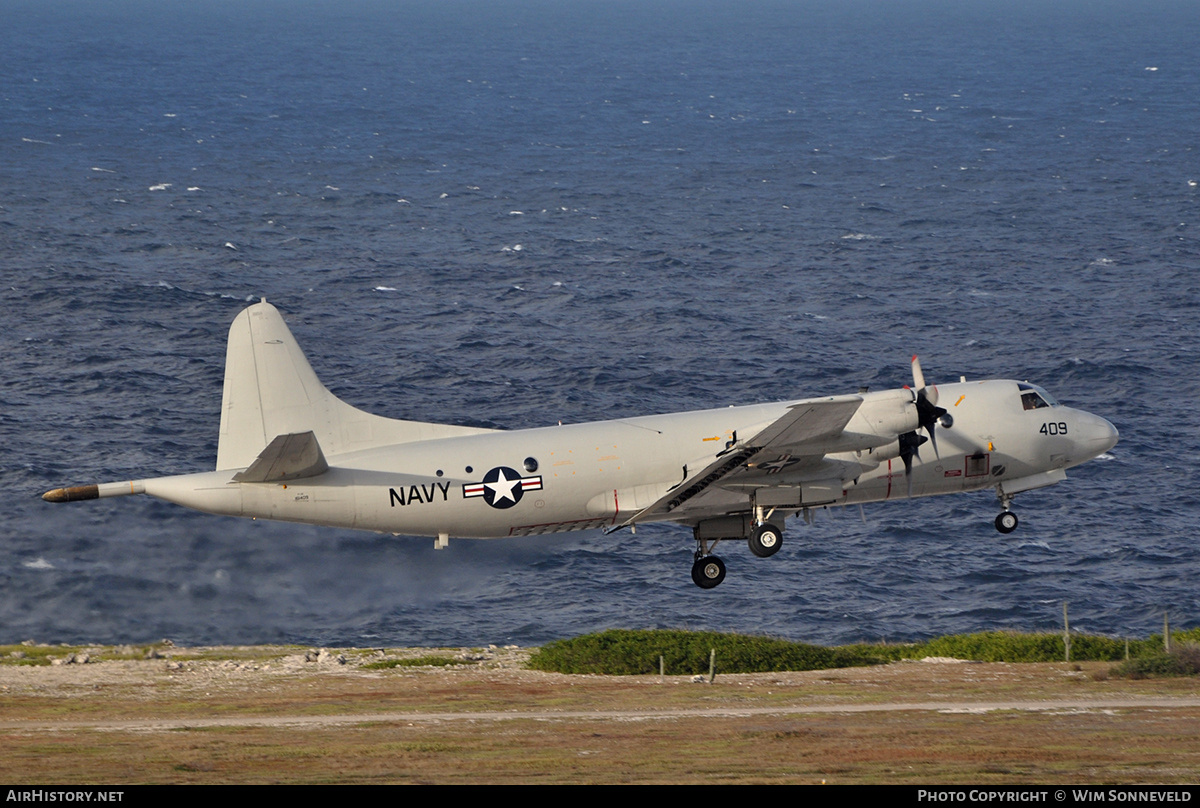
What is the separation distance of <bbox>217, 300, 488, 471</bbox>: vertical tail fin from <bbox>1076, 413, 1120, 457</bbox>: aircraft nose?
967 inches

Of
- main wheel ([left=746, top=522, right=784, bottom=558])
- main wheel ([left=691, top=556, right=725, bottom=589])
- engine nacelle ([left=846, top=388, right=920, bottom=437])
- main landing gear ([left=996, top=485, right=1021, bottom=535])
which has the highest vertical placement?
engine nacelle ([left=846, top=388, right=920, bottom=437])

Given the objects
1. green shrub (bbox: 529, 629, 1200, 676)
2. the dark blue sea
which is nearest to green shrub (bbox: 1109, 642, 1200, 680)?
green shrub (bbox: 529, 629, 1200, 676)

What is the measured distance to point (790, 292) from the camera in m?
133

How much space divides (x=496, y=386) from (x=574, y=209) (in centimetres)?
7376

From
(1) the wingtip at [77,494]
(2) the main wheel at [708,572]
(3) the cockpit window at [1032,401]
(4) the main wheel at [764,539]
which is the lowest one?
(2) the main wheel at [708,572]

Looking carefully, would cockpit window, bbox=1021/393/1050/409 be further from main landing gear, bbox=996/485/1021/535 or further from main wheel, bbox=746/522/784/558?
main wheel, bbox=746/522/784/558

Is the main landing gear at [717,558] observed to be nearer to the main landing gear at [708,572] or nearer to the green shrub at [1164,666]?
the main landing gear at [708,572]

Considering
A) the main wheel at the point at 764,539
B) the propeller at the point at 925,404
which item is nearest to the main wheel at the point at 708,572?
the main wheel at the point at 764,539

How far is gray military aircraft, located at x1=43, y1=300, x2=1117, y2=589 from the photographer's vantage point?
44.5 m

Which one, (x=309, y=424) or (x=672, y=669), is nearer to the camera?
(x=309, y=424)

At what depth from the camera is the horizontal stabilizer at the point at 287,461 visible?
42869 mm

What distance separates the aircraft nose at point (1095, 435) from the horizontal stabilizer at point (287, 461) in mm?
28692

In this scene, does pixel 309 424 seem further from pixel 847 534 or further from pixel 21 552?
pixel 847 534
